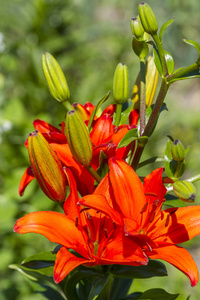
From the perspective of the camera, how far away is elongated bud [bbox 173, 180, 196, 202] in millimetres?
526

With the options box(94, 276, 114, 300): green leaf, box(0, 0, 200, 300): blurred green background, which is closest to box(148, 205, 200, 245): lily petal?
box(94, 276, 114, 300): green leaf

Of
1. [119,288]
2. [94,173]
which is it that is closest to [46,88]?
[119,288]

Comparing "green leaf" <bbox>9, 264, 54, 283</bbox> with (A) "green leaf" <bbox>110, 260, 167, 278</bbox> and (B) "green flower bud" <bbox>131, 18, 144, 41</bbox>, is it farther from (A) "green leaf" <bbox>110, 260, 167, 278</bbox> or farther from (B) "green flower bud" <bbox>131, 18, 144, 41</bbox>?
(B) "green flower bud" <bbox>131, 18, 144, 41</bbox>

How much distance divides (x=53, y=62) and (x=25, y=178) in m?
0.18

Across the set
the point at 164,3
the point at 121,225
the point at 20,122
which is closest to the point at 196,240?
the point at 20,122

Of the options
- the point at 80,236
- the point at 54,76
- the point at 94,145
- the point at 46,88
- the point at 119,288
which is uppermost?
the point at 54,76

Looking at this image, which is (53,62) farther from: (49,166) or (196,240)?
(196,240)

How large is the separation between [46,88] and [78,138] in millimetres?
1596

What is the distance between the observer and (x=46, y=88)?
2105 mm

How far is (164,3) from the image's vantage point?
2.93 m

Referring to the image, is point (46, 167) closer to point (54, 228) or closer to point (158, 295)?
point (54, 228)

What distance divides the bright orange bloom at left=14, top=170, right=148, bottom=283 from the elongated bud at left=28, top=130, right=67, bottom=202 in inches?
0.7

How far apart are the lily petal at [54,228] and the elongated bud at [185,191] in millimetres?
160

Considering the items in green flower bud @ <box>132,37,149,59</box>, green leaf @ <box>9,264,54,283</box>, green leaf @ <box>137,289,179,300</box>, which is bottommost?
green leaf @ <box>137,289,179,300</box>
